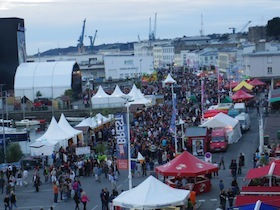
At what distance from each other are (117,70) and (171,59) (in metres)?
58.2

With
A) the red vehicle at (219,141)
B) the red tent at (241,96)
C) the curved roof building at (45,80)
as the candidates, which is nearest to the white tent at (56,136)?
the red vehicle at (219,141)

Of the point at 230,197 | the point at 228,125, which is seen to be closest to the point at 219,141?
the point at 228,125

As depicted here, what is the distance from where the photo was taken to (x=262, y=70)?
59312 mm

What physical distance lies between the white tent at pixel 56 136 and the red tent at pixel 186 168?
9.68 meters

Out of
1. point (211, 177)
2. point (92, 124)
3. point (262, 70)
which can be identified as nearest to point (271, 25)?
point (262, 70)

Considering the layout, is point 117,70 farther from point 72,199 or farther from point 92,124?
point 72,199

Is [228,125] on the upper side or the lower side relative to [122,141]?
lower

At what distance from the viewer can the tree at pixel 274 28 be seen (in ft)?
380

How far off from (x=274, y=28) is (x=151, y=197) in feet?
343

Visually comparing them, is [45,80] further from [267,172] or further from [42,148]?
[267,172]

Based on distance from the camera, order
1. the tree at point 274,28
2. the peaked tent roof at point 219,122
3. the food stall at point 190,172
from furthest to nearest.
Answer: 1. the tree at point 274,28
2. the peaked tent roof at point 219,122
3. the food stall at point 190,172

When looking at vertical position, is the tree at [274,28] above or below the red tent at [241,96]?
above

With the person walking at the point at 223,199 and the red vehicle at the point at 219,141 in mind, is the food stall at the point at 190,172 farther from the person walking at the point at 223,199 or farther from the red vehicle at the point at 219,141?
the red vehicle at the point at 219,141

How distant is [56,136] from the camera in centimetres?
2961
